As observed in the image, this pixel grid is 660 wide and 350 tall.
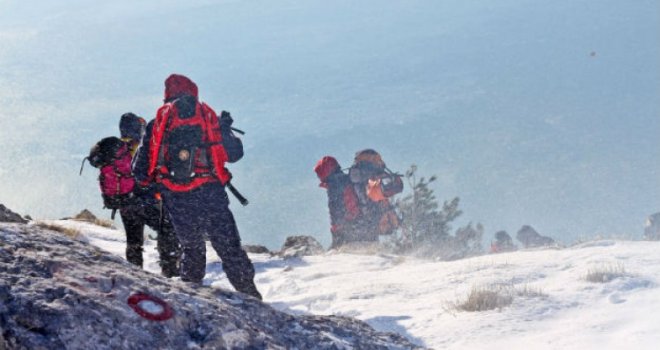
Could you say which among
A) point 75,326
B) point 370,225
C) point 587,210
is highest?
point 587,210

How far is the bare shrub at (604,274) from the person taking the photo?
643 cm

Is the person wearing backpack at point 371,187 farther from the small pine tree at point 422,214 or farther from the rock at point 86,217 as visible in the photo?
the small pine tree at point 422,214

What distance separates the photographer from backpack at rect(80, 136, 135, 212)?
25.1ft

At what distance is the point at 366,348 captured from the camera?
4.10 meters

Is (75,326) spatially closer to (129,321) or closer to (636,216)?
(129,321)

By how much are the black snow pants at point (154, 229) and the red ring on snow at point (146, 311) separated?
363 cm

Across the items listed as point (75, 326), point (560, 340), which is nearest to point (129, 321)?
point (75, 326)

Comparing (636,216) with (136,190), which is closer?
(136,190)

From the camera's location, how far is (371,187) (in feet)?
46.1

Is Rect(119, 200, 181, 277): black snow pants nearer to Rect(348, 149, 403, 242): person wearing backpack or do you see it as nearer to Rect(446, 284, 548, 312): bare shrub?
Rect(446, 284, 548, 312): bare shrub

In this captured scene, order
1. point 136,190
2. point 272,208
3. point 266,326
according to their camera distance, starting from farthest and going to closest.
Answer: point 272,208, point 136,190, point 266,326

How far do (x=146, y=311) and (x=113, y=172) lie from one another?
4.71 m

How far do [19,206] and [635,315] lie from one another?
18810cm

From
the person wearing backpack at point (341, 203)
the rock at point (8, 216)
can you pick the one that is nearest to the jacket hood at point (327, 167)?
the person wearing backpack at point (341, 203)
